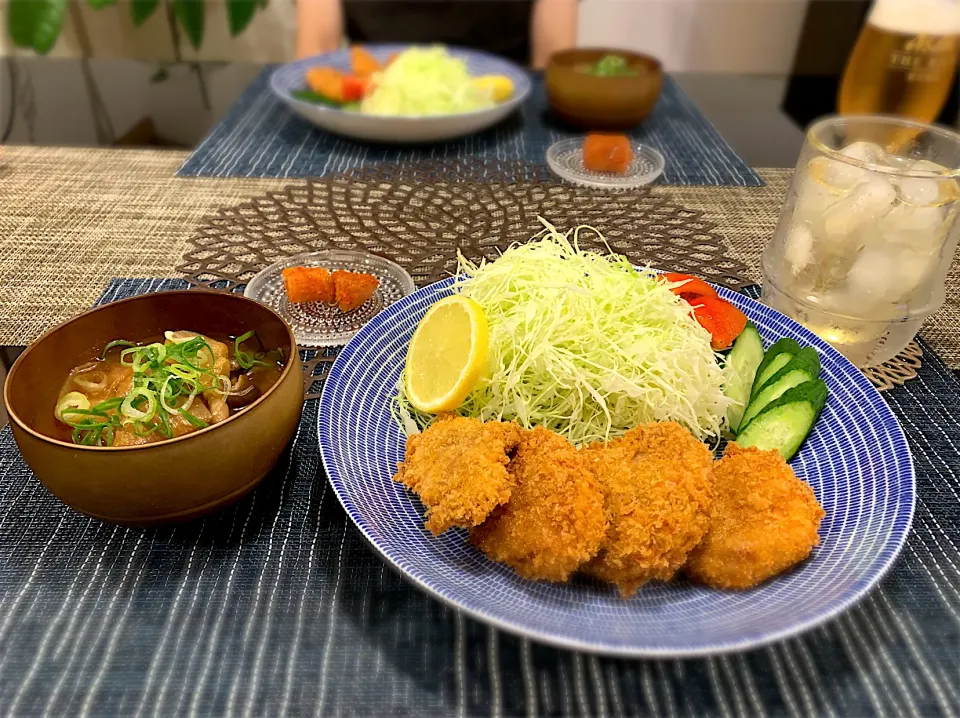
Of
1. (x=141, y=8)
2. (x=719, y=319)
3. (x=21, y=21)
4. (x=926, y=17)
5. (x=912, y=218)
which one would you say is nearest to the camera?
(x=912, y=218)

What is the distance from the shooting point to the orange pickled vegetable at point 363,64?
359 cm

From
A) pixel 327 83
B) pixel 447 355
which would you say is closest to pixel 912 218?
pixel 447 355

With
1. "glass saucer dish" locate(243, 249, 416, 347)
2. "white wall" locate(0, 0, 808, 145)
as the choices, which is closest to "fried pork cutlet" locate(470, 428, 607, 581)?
"glass saucer dish" locate(243, 249, 416, 347)

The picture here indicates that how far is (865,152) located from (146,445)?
5.97 feet

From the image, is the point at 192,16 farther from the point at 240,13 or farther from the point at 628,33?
the point at 628,33

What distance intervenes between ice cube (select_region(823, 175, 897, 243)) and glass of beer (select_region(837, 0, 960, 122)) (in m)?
1.89

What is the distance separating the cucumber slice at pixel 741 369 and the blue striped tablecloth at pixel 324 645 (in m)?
0.43

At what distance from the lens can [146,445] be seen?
1091 millimetres

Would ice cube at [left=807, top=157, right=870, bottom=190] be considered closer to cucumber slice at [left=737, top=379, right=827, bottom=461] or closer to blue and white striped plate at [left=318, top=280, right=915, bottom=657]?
blue and white striped plate at [left=318, top=280, right=915, bottom=657]

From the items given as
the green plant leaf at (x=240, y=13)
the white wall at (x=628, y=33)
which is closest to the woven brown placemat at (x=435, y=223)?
the white wall at (x=628, y=33)

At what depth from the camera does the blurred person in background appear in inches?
199

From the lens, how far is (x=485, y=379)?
5.23 ft

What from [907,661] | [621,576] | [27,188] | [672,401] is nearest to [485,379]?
[672,401]

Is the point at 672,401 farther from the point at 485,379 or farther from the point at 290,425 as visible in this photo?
the point at 290,425
